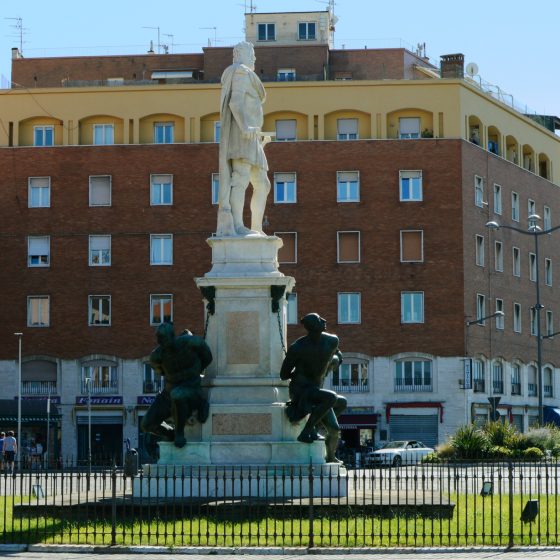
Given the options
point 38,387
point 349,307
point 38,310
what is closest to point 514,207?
point 349,307

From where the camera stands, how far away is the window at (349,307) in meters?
77.8

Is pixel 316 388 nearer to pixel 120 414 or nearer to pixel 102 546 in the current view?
pixel 102 546

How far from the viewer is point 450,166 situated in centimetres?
7888

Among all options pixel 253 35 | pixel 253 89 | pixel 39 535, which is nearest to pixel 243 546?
pixel 39 535

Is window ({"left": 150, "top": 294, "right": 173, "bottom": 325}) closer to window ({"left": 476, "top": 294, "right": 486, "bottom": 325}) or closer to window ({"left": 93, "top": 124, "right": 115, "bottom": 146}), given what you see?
window ({"left": 93, "top": 124, "right": 115, "bottom": 146})

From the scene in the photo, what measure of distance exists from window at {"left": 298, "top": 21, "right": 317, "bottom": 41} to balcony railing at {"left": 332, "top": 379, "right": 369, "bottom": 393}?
24.7 metres

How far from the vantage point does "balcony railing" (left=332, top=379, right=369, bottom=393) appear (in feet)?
253

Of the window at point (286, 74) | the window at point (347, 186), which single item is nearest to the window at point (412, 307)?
the window at point (347, 186)

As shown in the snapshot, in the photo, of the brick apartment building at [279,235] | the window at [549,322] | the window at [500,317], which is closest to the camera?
the brick apartment building at [279,235]

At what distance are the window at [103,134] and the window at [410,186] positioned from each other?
47.8ft

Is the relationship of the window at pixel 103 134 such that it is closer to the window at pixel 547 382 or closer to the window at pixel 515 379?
the window at pixel 515 379

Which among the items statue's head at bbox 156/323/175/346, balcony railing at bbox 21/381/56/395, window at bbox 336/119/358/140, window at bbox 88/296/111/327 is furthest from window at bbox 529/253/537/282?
statue's head at bbox 156/323/175/346

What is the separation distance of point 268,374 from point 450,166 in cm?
5225

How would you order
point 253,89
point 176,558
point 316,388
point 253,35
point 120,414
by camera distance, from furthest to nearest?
point 253,35 → point 120,414 → point 253,89 → point 316,388 → point 176,558
